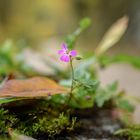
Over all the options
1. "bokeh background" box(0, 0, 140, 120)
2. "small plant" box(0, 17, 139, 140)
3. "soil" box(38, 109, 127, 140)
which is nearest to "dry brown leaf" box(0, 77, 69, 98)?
"small plant" box(0, 17, 139, 140)

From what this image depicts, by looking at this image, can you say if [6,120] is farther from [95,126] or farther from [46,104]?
[95,126]

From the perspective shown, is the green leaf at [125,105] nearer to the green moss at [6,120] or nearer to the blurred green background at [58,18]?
the green moss at [6,120]

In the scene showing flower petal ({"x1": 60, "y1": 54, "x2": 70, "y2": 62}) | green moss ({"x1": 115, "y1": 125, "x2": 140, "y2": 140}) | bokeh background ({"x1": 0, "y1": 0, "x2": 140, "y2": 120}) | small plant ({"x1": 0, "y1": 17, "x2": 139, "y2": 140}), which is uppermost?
bokeh background ({"x1": 0, "y1": 0, "x2": 140, "y2": 120})

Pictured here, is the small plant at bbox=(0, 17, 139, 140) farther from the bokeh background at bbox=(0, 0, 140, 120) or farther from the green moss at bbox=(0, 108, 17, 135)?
the bokeh background at bbox=(0, 0, 140, 120)

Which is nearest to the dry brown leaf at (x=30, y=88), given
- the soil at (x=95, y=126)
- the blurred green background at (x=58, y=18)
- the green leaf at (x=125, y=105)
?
the soil at (x=95, y=126)

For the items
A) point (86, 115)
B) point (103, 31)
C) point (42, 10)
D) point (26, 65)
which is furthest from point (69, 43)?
point (42, 10)

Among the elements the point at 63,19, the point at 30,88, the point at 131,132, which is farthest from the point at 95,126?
the point at 63,19
